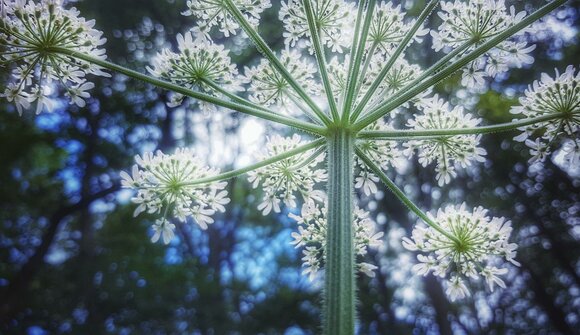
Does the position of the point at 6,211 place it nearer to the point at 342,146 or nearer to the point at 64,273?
the point at 64,273

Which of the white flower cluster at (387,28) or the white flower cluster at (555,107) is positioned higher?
the white flower cluster at (387,28)

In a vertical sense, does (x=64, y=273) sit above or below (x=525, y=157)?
below

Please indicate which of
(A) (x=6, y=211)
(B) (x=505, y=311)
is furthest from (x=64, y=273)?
(B) (x=505, y=311)

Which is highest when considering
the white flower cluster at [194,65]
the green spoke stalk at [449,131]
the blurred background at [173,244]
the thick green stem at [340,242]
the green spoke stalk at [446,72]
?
the blurred background at [173,244]

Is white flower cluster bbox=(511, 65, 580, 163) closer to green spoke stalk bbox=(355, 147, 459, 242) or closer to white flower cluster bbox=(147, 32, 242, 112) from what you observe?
green spoke stalk bbox=(355, 147, 459, 242)

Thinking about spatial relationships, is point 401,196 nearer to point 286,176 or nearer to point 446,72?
point 446,72

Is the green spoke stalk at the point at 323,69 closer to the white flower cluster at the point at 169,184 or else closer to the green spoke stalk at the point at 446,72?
the green spoke stalk at the point at 446,72

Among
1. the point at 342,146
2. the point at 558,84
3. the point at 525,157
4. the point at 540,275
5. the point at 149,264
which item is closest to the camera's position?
the point at 342,146

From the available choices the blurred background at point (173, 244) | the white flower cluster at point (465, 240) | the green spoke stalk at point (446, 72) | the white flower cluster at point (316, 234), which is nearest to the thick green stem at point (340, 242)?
the green spoke stalk at point (446, 72)
